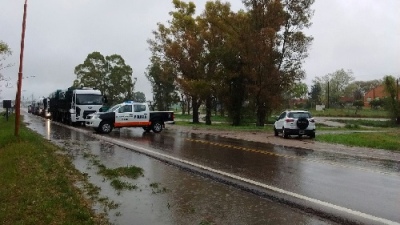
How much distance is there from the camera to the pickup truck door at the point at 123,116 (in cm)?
2630

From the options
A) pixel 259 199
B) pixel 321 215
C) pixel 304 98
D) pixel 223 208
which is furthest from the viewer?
pixel 304 98

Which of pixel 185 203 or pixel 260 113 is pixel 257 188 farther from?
pixel 260 113

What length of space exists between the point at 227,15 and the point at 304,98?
98.1m

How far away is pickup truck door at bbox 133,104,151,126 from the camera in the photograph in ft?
87.2

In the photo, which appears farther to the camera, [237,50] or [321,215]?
[237,50]

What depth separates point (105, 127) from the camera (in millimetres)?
25953

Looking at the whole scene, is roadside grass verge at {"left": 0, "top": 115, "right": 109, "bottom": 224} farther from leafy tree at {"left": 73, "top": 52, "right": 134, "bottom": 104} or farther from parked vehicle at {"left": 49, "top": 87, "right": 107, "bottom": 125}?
leafy tree at {"left": 73, "top": 52, "right": 134, "bottom": 104}

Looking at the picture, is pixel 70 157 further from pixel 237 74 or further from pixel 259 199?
pixel 237 74

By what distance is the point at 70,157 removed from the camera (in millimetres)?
13977

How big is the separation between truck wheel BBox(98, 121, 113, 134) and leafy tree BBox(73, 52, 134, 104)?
154 ft

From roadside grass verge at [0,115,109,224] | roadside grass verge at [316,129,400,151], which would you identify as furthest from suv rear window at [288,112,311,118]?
roadside grass verge at [0,115,109,224]

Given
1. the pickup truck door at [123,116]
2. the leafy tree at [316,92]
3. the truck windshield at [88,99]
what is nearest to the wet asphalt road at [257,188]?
the pickup truck door at [123,116]

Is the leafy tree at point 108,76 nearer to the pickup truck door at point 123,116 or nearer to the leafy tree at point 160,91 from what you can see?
the leafy tree at point 160,91

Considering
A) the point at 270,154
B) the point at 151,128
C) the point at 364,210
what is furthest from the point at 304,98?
the point at 364,210
